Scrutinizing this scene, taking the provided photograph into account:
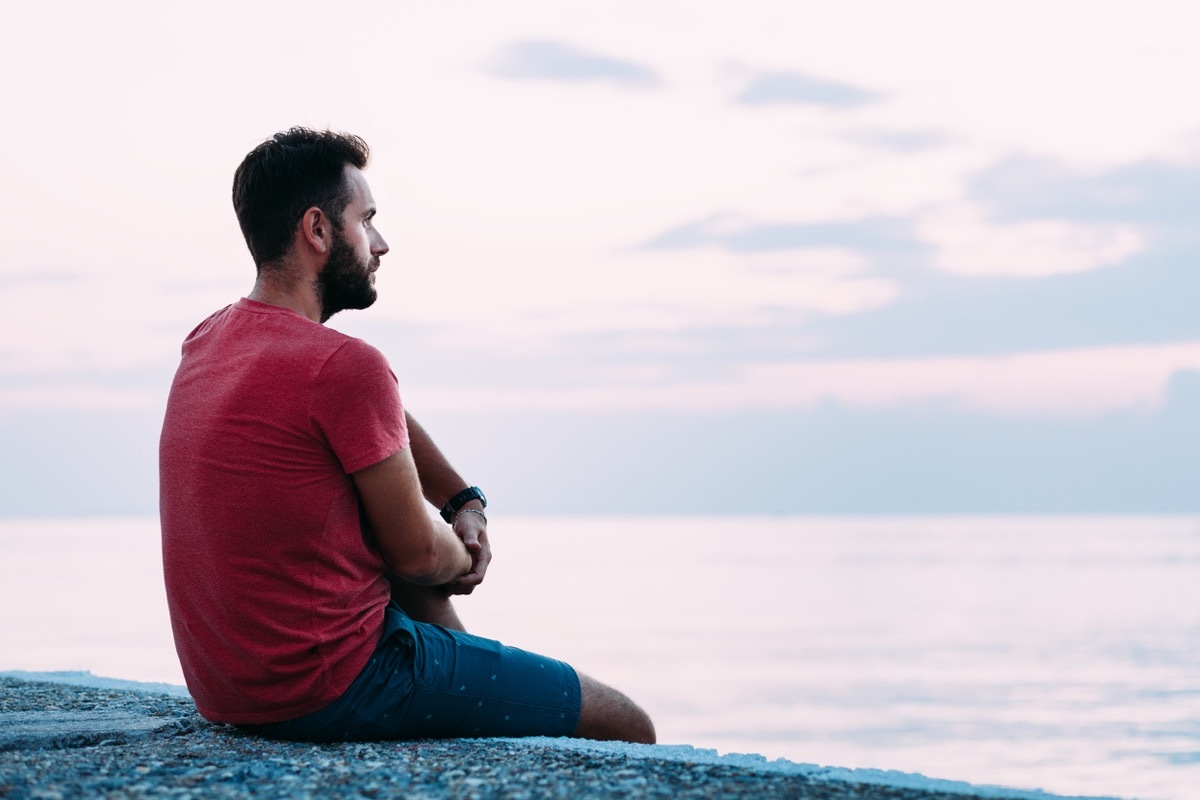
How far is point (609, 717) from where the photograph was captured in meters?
3.77

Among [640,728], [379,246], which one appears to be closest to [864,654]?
[640,728]

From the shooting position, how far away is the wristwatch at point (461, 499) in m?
3.83

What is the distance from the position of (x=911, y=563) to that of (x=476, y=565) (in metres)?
61.6

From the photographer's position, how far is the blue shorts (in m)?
3.36

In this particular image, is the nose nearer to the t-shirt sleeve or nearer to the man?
the man

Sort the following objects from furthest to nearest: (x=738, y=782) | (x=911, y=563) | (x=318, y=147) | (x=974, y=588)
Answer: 1. (x=911, y=563)
2. (x=974, y=588)
3. (x=318, y=147)
4. (x=738, y=782)

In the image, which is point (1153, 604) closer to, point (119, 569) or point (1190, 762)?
point (1190, 762)

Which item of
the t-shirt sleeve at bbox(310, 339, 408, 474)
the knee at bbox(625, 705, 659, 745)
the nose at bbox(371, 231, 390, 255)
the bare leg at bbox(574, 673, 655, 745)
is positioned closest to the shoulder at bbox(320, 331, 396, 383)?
the t-shirt sleeve at bbox(310, 339, 408, 474)

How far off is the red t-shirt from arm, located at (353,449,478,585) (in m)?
0.04

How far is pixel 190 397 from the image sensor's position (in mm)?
3270

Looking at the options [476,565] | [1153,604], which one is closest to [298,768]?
[476,565]

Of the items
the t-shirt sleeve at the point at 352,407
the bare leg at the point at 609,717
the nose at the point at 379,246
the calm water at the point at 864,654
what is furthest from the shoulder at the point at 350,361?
the calm water at the point at 864,654

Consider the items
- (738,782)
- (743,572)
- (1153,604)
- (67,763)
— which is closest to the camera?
(738,782)

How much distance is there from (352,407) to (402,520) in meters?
0.32
